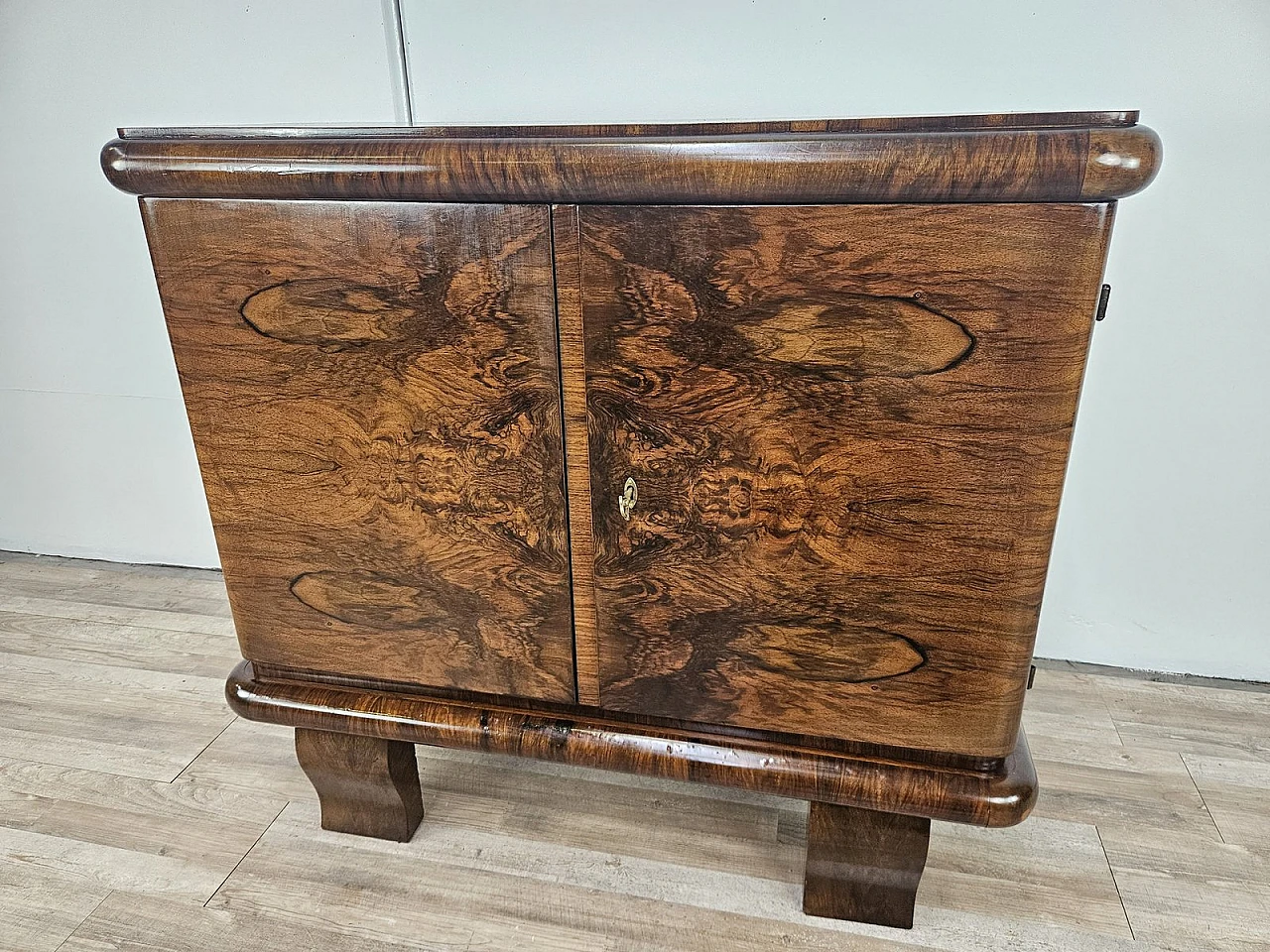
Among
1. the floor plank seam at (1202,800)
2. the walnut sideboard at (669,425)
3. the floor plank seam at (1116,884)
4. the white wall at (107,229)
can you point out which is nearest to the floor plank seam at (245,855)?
the walnut sideboard at (669,425)

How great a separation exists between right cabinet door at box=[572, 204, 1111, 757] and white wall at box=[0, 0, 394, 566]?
78cm

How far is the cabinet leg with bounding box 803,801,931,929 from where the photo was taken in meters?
0.81

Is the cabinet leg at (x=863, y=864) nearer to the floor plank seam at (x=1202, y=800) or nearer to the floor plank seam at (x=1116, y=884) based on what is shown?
the floor plank seam at (x=1116, y=884)

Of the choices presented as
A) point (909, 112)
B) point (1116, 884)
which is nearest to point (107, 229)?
point (909, 112)

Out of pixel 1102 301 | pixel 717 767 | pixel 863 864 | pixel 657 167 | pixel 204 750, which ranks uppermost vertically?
pixel 657 167

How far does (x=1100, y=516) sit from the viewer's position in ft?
4.06

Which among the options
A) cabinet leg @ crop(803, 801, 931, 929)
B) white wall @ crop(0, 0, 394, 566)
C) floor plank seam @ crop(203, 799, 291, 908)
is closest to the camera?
cabinet leg @ crop(803, 801, 931, 929)

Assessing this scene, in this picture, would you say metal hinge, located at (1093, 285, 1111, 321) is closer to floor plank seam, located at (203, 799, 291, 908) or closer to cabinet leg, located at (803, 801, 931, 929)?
cabinet leg, located at (803, 801, 931, 929)

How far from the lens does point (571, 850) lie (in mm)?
979

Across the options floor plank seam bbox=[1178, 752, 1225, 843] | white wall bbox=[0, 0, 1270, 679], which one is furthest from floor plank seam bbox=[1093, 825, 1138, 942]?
white wall bbox=[0, 0, 1270, 679]

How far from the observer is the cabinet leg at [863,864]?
0.81 meters

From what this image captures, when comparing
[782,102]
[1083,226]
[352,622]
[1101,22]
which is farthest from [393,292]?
[1101,22]

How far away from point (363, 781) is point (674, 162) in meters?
0.72

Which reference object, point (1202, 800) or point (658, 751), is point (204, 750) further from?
point (1202, 800)
